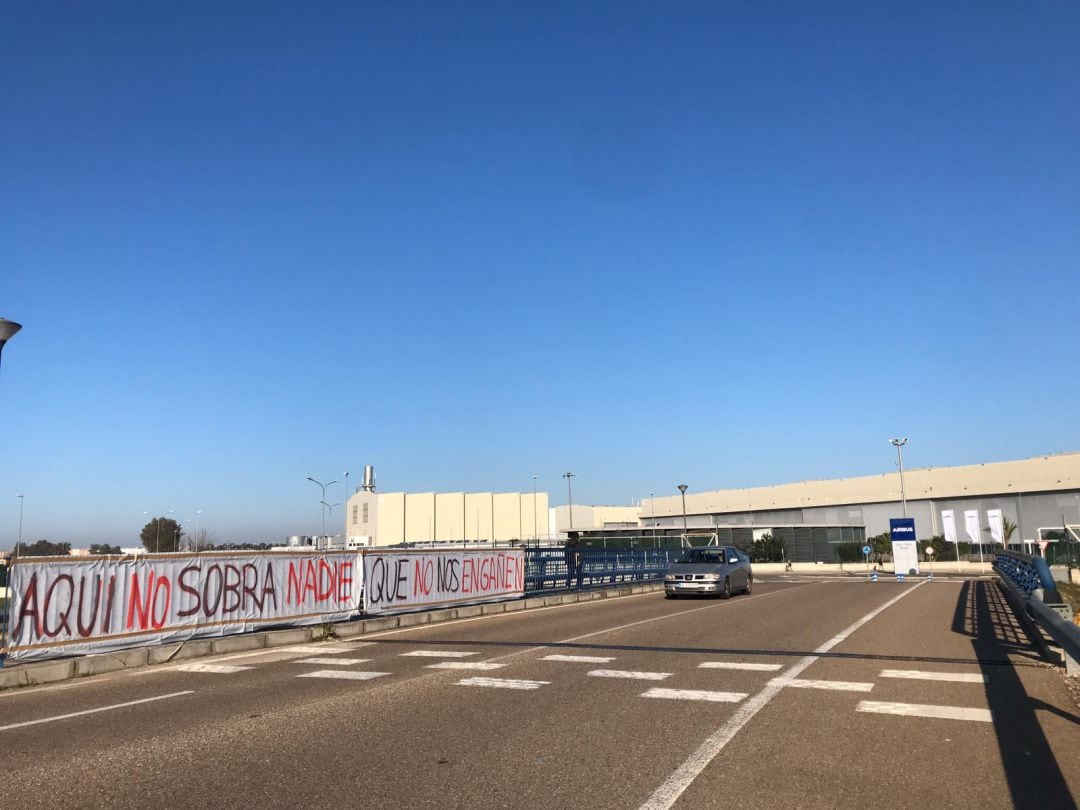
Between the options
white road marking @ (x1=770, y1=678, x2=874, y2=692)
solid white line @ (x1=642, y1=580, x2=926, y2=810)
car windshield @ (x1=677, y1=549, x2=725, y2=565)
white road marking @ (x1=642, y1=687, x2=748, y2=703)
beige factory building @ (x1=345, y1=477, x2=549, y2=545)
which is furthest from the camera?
beige factory building @ (x1=345, y1=477, x2=549, y2=545)

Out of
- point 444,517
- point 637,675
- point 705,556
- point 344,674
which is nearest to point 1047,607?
point 637,675

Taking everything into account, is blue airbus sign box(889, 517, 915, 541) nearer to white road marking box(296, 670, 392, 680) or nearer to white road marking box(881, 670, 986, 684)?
white road marking box(881, 670, 986, 684)

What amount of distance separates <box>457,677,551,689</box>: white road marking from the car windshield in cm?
1548

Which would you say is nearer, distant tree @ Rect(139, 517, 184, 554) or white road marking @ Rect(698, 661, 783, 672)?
white road marking @ Rect(698, 661, 783, 672)

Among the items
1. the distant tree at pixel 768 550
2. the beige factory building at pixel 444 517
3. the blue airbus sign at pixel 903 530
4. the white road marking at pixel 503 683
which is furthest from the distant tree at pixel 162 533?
the white road marking at pixel 503 683

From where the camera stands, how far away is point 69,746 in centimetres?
693

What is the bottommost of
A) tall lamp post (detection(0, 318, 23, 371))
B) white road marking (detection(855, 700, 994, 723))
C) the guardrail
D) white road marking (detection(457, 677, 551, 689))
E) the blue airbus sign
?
white road marking (detection(855, 700, 994, 723))

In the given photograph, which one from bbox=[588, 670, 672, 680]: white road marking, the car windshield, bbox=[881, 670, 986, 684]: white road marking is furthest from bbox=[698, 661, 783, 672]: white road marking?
the car windshield

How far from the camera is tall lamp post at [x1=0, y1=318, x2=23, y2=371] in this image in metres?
12.3

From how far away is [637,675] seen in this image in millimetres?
9875

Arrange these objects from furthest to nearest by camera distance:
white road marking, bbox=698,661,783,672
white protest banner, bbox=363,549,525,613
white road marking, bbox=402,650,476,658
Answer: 1. white protest banner, bbox=363,549,525,613
2. white road marking, bbox=402,650,476,658
3. white road marking, bbox=698,661,783,672

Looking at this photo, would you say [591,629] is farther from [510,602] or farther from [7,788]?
[7,788]

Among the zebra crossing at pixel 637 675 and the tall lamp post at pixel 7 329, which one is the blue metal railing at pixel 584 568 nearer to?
the zebra crossing at pixel 637 675

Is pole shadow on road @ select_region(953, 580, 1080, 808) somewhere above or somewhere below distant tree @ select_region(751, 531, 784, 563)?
below
